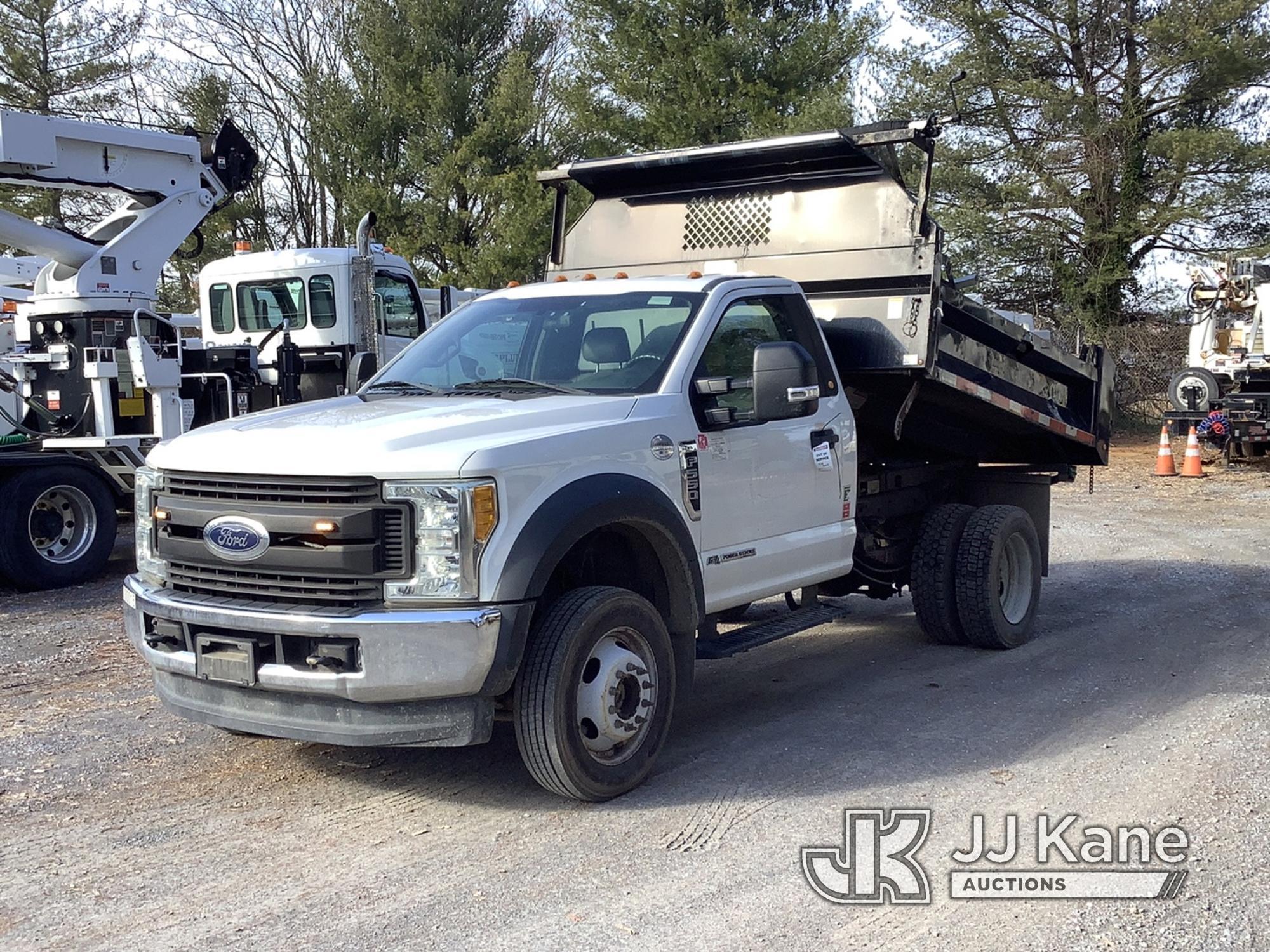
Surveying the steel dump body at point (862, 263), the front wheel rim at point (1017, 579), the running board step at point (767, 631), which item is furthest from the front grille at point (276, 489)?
the front wheel rim at point (1017, 579)

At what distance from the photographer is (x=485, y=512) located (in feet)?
14.9

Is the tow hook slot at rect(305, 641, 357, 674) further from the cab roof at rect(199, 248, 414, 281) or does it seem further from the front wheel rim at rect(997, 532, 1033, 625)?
the cab roof at rect(199, 248, 414, 281)

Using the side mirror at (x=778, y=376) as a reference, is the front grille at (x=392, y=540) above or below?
below

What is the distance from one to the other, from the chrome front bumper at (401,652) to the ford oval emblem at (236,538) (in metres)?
0.23

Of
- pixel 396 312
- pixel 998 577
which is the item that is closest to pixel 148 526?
pixel 998 577

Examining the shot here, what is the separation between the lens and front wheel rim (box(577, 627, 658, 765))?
4.95 metres

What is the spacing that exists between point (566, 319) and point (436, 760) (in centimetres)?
216

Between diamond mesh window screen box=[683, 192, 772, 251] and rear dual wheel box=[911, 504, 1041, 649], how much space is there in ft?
6.84

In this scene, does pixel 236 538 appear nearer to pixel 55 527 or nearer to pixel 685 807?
pixel 685 807

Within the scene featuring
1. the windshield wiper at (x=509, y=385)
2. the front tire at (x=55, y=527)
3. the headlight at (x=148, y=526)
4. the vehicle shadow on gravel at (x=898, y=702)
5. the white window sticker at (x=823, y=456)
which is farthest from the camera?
the front tire at (x=55, y=527)

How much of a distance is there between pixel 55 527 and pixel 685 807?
7.40 meters

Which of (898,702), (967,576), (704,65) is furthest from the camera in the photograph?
(704,65)

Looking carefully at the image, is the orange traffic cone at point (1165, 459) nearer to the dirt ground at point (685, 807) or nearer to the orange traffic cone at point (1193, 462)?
Answer: the orange traffic cone at point (1193, 462)

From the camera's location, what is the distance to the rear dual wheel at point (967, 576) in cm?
761
